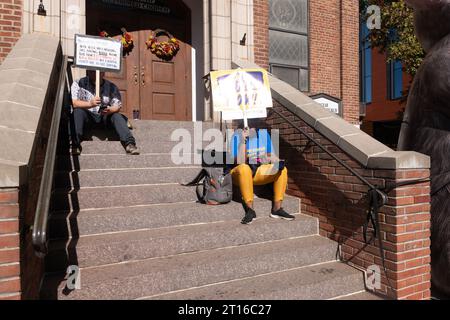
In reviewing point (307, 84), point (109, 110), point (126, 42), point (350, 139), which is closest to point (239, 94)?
point (350, 139)

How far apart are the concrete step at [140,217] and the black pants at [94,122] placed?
120cm

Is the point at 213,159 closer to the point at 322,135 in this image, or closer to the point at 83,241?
the point at 322,135

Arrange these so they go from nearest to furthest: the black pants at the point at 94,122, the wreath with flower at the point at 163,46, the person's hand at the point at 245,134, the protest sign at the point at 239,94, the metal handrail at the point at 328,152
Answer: the metal handrail at the point at 328,152, the person's hand at the point at 245,134, the protest sign at the point at 239,94, the black pants at the point at 94,122, the wreath with flower at the point at 163,46

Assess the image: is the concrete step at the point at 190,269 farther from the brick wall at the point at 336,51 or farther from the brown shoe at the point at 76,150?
the brick wall at the point at 336,51

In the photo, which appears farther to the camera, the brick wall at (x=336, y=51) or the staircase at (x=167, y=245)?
the brick wall at (x=336, y=51)

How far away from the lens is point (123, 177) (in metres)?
4.09

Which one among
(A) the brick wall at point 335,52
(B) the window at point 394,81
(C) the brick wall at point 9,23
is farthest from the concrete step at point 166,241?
(B) the window at point 394,81

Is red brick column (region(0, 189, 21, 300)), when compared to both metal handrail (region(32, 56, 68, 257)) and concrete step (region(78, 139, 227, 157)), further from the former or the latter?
concrete step (region(78, 139, 227, 157))

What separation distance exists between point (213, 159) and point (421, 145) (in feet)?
7.45

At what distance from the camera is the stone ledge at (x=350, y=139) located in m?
3.30

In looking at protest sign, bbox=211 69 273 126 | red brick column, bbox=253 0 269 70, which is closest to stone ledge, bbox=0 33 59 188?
protest sign, bbox=211 69 273 126

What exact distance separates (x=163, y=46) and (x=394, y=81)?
21941mm
